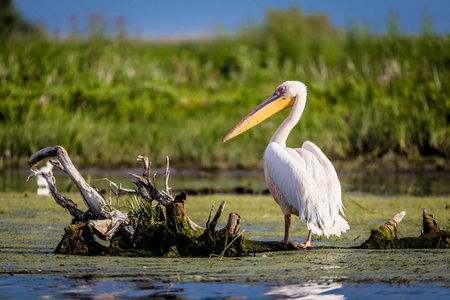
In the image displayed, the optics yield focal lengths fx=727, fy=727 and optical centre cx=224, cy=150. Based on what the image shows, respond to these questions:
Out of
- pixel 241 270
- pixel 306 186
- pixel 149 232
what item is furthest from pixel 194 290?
pixel 306 186

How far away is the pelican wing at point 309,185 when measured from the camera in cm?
560

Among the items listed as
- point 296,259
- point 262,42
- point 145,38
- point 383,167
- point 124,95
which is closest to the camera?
point 296,259

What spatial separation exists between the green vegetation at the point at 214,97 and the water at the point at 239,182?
0.55 meters

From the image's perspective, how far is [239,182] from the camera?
11180 mm

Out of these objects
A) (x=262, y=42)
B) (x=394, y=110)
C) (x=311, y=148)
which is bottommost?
(x=311, y=148)

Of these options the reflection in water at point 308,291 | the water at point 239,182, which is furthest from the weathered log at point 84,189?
the water at point 239,182

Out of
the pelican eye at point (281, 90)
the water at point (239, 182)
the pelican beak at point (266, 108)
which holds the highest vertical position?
the pelican eye at point (281, 90)

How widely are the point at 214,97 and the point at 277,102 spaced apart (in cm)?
1153

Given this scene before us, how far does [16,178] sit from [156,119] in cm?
488

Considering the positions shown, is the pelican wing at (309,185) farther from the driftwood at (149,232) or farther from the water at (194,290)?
the water at (194,290)

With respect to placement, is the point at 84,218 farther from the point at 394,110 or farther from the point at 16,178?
the point at 394,110

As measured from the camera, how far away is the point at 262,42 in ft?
82.6

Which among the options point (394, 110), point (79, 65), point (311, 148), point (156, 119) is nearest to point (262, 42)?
point (79, 65)

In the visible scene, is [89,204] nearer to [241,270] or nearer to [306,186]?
[241,270]
